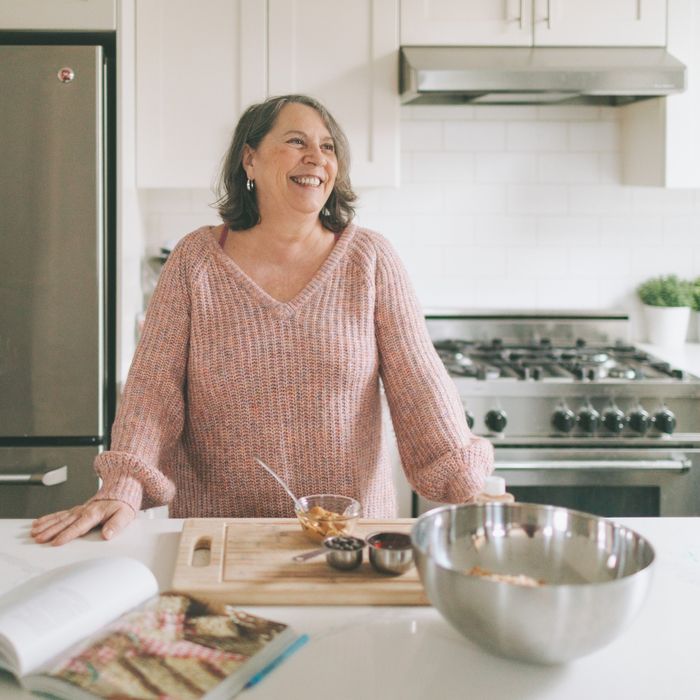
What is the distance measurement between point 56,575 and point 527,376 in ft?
6.20

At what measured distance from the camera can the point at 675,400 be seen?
2.89m

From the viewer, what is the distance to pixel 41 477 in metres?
2.75

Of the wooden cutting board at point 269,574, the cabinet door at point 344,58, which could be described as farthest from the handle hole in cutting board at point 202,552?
the cabinet door at point 344,58

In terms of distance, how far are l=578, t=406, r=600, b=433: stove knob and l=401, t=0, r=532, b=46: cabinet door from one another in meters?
1.14

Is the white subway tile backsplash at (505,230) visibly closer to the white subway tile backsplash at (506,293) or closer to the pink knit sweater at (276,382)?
the white subway tile backsplash at (506,293)

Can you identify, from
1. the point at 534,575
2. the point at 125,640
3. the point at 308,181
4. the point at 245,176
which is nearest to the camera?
the point at 125,640

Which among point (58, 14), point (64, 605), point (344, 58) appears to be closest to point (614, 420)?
point (344, 58)

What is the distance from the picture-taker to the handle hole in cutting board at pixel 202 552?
150cm

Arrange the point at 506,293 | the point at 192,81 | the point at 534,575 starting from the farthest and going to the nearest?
1. the point at 506,293
2. the point at 192,81
3. the point at 534,575

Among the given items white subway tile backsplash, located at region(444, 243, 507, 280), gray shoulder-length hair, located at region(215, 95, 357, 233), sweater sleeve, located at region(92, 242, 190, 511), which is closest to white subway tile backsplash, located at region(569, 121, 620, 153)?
white subway tile backsplash, located at region(444, 243, 507, 280)

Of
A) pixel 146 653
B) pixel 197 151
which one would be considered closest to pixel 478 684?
pixel 146 653

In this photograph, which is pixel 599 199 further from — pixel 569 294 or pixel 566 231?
A: pixel 569 294

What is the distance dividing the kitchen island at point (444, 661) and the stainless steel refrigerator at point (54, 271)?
1.36m

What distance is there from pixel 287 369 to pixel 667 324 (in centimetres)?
194
